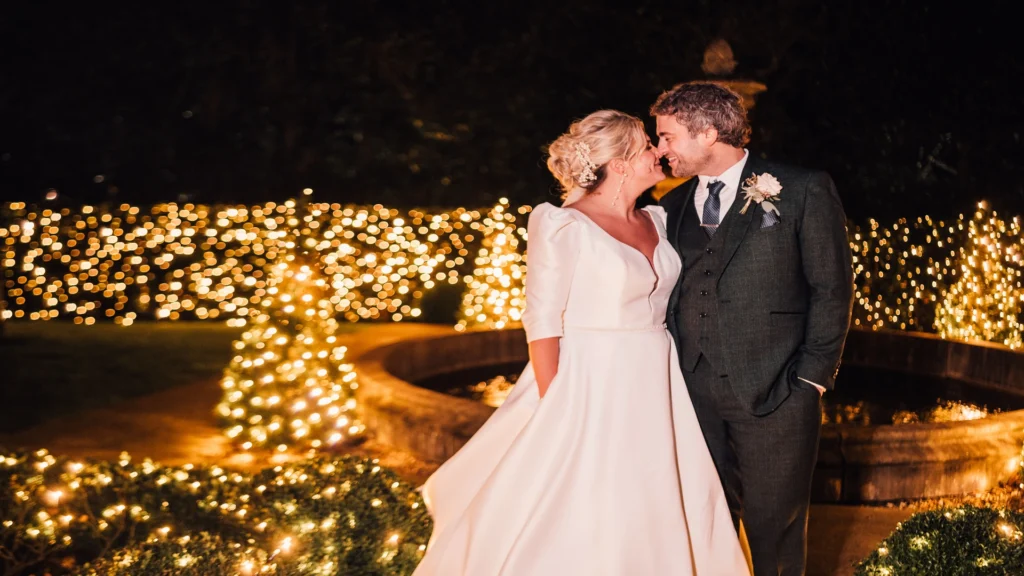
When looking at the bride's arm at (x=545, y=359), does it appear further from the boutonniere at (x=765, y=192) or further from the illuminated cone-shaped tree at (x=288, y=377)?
the illuminated cone-shaped tree at (x=288, y=377)

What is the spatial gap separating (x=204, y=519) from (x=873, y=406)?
4887mm

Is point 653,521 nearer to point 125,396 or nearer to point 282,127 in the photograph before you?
point 125,396

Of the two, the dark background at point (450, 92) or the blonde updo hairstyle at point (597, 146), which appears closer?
the blonde updo hairstyle at point (597, 146)

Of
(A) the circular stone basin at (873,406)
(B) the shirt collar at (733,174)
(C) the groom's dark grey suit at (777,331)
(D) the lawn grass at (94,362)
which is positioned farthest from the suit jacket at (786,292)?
(D) the lawn grass at (94,362)

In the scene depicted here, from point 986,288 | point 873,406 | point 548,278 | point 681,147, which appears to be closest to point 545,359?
point 548,278

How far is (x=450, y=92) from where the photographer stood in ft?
47.6

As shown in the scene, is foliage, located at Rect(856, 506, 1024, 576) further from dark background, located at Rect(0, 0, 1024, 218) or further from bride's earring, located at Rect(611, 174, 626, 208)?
dark background, located at Rect(0, 0, 1024, 218)

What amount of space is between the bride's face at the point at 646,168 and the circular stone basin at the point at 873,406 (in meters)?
2.52

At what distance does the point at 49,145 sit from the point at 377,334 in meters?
6.72

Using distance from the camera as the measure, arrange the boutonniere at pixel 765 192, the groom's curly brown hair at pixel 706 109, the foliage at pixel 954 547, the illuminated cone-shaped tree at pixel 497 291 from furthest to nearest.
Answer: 1. the illuminated cone-shaped tree at pixel 497 291
2. the groom's curly brown hair at pixel 706 109
3. the boutonniere at pixel 765 192
4. the foliage at pixel 954 547

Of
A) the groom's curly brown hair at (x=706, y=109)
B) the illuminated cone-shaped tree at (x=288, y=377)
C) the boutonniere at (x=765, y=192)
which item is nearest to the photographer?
the boutonniere at (x=765, y=192)

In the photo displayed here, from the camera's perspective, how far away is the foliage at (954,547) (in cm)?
313

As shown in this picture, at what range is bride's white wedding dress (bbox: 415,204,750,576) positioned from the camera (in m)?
3.19

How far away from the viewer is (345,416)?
7.15 m
